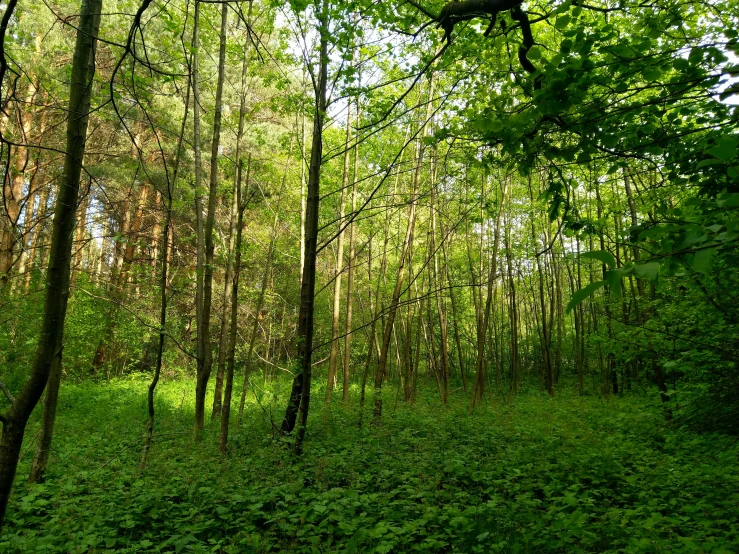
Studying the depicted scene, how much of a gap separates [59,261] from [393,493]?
3305 mm

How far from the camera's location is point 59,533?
327cm

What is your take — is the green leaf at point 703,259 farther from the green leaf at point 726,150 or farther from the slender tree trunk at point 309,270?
the slender tree trunk at point 309,270

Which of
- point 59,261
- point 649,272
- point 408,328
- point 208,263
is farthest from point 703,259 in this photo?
point 408,328

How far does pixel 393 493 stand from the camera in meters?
3.93

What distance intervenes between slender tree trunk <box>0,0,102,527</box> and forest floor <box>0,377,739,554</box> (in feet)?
5.33

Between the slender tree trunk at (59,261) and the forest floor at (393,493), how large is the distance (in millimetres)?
1624

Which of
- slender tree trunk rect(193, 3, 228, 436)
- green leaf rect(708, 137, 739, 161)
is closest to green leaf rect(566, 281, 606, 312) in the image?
green leaf rect(708, 137, 739, 161)

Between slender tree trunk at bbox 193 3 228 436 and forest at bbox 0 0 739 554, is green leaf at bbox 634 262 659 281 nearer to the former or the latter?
forest at bbox 0 0 739 554

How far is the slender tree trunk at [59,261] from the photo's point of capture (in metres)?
1.70

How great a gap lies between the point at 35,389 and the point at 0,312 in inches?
314

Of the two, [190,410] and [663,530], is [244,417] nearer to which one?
[190,410]

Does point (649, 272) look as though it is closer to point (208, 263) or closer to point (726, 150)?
point (726, 150)

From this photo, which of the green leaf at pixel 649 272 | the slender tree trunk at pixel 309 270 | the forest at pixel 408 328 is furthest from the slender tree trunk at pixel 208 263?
the green leaf at pixel 649 272

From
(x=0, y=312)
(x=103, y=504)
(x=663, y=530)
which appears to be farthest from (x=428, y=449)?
(x=0, y=312)
